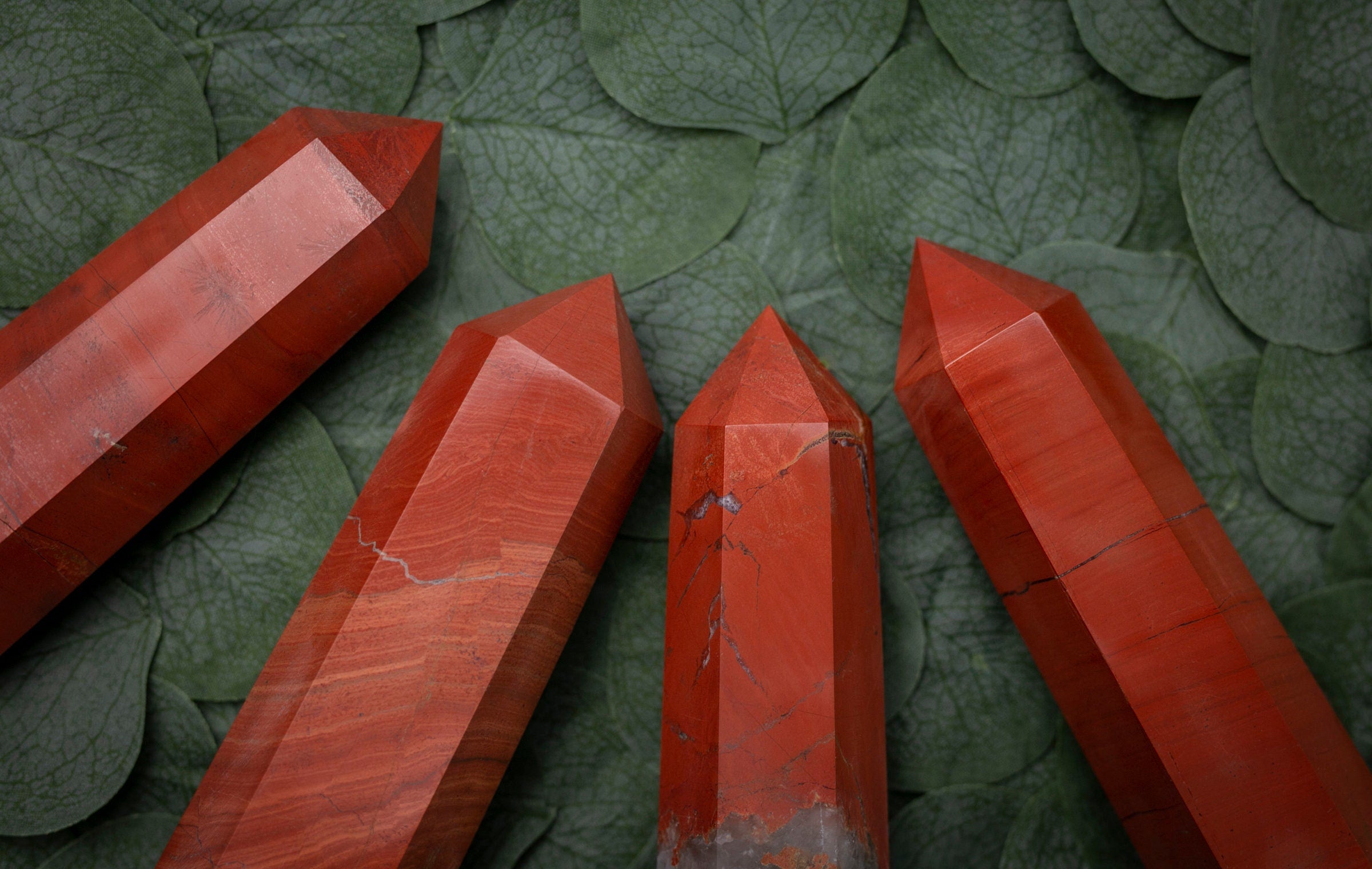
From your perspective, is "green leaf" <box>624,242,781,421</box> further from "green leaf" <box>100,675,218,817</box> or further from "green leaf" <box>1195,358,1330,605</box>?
"green leaf" <box>100,675,218,817</box>

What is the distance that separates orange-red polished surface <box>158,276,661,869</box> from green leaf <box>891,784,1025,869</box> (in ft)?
1.37

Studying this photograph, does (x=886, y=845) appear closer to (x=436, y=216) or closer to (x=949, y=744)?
(x=949, y=744)

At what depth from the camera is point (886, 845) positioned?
29.3 inches

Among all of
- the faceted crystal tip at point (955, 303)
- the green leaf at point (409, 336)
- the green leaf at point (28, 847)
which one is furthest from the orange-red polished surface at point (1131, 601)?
the green leaf at point (28, 847)

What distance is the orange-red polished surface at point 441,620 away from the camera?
2.34ft

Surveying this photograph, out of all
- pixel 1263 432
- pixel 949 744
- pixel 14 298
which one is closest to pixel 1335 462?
pixel 1263 432

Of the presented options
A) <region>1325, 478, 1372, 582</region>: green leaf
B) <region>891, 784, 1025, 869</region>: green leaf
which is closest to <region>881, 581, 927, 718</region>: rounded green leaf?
<region>891, 784, 1025, 869</region>: green leaf

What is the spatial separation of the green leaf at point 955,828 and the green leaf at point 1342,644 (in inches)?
13.4

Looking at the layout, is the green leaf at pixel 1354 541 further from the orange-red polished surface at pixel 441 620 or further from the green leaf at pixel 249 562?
the green leaf at pixel 249 562

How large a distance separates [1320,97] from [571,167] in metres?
0.83

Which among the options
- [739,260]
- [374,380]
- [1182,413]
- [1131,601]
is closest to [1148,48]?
[1182,413]

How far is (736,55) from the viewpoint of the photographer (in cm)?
91

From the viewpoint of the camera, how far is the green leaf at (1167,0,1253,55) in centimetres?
88

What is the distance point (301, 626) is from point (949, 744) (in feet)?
2.24
